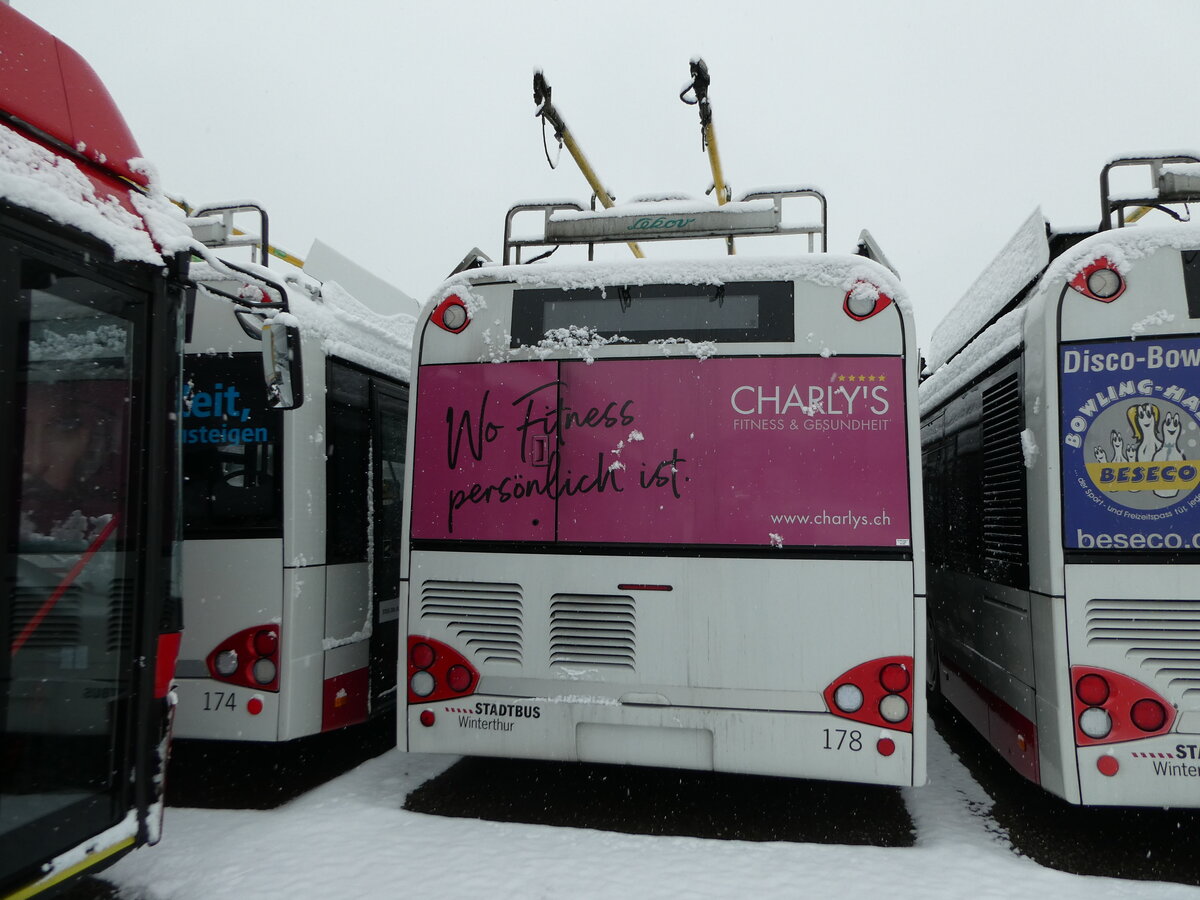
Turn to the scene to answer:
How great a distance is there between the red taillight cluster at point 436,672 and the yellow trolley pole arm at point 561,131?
301 cm

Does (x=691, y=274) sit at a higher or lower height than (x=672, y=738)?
higher

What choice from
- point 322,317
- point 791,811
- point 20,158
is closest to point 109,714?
point 20,158

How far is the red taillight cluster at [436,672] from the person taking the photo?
15.4 feet

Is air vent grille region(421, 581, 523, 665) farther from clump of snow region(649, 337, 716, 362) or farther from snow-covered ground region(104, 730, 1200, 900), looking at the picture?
clump of snow region(649, 337, 716, 362)

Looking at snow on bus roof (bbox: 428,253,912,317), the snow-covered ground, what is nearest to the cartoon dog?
snow on bus roof (bbox: 428,253,912,317)

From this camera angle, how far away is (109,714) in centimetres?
344

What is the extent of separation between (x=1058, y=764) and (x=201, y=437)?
479cm

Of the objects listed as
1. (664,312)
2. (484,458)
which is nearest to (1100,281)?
(664,312)

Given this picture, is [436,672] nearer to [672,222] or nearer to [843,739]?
[843,739]

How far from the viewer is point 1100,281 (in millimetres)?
4242

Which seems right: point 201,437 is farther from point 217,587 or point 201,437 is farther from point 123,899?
point 123,899

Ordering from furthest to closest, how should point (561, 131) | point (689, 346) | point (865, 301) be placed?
point (561, 131) → point (689, 346) → point (865, 301)

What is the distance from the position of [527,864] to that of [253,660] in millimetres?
1956

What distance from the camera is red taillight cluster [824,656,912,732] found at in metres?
4.26
